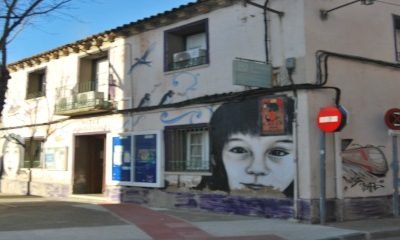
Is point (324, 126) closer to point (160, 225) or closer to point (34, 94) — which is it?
point (160, 225)

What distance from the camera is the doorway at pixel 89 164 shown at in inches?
720

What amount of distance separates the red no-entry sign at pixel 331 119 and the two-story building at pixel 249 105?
102mm

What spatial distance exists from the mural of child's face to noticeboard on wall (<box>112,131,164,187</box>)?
258 centimetres

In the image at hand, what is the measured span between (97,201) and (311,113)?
8.02 metres

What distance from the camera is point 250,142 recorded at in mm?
12750

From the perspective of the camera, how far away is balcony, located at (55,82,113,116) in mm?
16703

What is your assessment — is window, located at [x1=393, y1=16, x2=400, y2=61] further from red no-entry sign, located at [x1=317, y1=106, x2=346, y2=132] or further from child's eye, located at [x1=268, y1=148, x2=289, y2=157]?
child's eye, located at [x1=268, y1=148, x2=289, y2=157]

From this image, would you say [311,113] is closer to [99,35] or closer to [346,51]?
[346,51]

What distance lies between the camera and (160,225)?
11.4 m

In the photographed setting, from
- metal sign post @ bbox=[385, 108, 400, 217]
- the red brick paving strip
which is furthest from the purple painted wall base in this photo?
metal sign post @ bbox=[385, 108, 400, 217]

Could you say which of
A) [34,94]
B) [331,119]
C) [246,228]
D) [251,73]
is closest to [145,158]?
[251,73]

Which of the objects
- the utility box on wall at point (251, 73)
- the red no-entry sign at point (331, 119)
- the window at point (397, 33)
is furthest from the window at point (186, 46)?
the window at point (397, 33)

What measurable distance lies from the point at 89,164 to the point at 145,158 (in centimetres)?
399

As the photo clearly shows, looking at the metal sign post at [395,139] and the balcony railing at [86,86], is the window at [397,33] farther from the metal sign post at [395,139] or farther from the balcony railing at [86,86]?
the balcony railing at [86,86]
